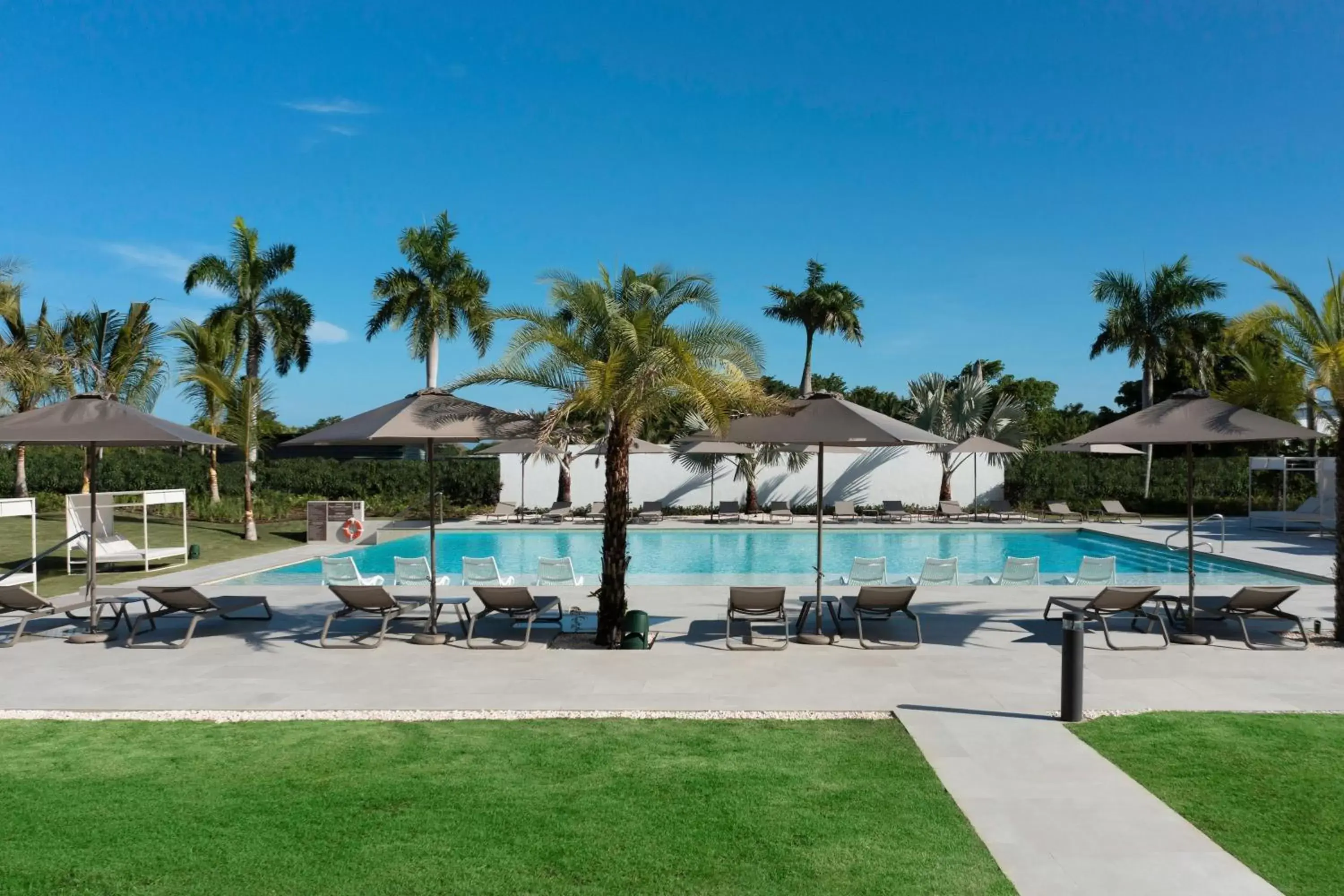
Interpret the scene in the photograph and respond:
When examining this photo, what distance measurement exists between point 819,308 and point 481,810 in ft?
97.3

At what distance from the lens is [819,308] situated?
108ft

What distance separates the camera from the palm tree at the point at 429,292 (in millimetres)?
31344

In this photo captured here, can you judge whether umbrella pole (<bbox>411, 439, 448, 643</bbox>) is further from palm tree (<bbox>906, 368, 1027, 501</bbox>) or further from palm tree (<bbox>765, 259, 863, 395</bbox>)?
palm tree (<bbox>765, 259, 863, 395</bbox>)

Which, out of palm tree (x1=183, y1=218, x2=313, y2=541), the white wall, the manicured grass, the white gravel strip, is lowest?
the white gravel strip

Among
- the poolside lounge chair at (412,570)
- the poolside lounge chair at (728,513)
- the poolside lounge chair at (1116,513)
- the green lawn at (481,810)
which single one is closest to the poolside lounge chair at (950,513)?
the poolside lounge chair at (1116,513)

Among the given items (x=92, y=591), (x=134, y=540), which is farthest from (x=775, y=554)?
(x=134, y=540)

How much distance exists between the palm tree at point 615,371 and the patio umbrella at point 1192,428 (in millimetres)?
4083

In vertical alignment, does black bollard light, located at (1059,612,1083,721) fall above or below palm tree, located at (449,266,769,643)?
below

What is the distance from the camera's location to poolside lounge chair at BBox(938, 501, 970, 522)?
27.3m

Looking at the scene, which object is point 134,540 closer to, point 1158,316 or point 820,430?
point 820,430

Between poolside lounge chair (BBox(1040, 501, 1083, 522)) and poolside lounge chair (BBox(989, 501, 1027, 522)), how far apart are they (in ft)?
2.29

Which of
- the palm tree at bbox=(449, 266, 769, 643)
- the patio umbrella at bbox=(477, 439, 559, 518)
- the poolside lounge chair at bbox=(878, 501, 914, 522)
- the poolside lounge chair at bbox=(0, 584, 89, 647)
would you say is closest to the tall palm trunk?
the palm tree at bbox=(449, 266, 769, 643)

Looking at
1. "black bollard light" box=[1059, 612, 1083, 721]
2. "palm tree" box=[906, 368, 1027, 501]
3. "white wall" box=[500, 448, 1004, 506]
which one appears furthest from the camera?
"white wall" box=[500, 448, 1004, 506]

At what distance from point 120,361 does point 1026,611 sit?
2149cm
